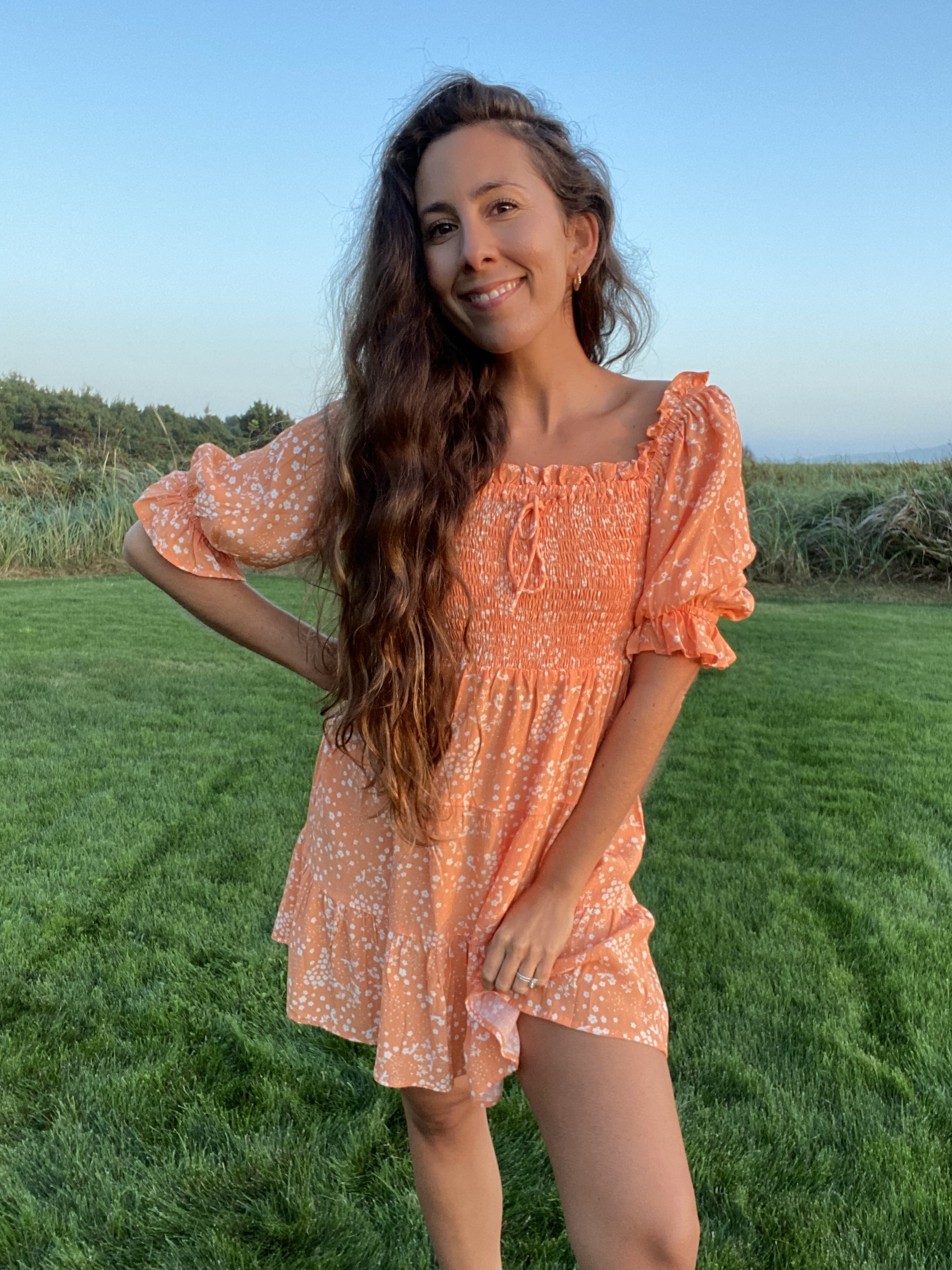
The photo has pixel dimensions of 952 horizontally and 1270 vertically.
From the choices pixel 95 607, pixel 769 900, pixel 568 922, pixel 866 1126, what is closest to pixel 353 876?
pixel 568 922

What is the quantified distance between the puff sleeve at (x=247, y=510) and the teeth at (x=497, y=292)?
36cm

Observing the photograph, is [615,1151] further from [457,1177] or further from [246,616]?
[246,616]

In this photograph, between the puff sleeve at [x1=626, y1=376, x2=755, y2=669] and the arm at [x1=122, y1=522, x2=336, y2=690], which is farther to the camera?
the arm at [x1=122, y1=522, x2=336, y2=690]

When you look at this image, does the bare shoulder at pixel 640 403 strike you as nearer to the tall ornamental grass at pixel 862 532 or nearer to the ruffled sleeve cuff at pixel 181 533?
the ruffled sleeve cuff at pixel 181 533

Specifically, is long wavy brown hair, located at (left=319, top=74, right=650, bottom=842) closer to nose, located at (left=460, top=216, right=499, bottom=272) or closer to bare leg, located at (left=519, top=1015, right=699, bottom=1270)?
nose, located at (left=460, top=216, right=499, bottom=272)

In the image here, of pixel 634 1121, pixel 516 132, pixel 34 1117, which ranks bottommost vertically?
pixel 34 1117

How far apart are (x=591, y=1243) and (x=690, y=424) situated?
1.15 meters

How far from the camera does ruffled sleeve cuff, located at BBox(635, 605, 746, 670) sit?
4.57ft

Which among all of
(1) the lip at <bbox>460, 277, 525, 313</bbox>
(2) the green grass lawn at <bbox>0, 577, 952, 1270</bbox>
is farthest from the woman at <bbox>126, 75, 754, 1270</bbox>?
(2) the green grass lawn at <bbox>0, 577, 952, 1270</bbox>

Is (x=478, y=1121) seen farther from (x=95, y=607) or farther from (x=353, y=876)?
(x=95, y=607)

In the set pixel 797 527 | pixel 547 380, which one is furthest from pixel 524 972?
pixel 797 527

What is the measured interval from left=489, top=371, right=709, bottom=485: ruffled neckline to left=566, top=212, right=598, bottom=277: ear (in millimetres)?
319

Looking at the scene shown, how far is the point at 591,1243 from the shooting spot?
4.27 ft

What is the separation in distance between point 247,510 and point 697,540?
77 centimetres
